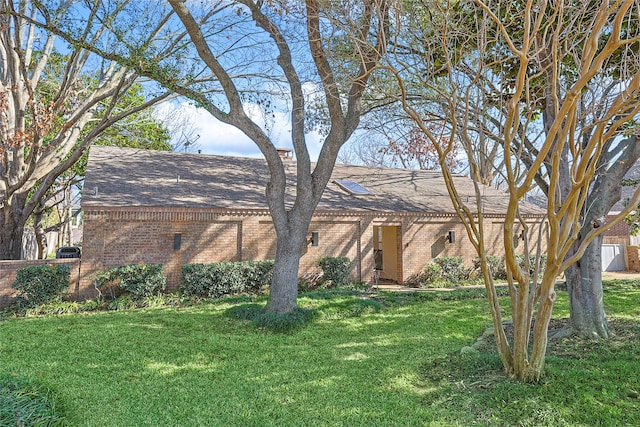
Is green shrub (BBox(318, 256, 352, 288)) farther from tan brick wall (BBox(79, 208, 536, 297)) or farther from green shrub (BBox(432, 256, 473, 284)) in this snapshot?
green shrub (BBox(432, 256, 473, 284))

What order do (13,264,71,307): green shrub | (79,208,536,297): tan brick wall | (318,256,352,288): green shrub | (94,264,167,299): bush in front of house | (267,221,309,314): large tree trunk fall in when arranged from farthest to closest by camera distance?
(318,256,352,288): green shrub → (79,208,536,297): tan brick wall → (94,264,167,299): bush in front of house → (13,264,71,307): green shrub → (267,221,309,314): large tree trunk

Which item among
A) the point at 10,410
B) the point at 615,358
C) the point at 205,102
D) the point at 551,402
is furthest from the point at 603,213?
the point at 10,410

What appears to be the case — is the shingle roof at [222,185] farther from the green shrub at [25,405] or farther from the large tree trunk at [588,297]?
the large tree trunk at [588,297]

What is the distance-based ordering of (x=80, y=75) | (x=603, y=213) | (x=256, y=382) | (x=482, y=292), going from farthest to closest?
(x=80, y=75) → (x=482, y=292) → (x=603, y=213) → (x=256, y=382)

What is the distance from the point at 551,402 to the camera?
3857 millimetres

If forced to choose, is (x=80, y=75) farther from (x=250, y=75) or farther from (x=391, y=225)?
(x=391, y=225)

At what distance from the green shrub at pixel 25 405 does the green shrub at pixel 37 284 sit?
567cm

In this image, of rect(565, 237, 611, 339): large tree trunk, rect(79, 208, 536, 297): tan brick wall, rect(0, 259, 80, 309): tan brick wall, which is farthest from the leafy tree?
rect(565, 237, 611, 339): large tree trunk

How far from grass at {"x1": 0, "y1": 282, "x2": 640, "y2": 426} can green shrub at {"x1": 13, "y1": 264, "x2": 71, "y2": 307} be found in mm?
911

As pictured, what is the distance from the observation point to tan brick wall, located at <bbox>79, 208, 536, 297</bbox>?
1033 centimetres

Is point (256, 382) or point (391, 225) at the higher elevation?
point (391, 225)

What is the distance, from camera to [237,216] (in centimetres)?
1191

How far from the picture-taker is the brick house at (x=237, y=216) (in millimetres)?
10562

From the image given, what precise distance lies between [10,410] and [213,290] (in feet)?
24.2
